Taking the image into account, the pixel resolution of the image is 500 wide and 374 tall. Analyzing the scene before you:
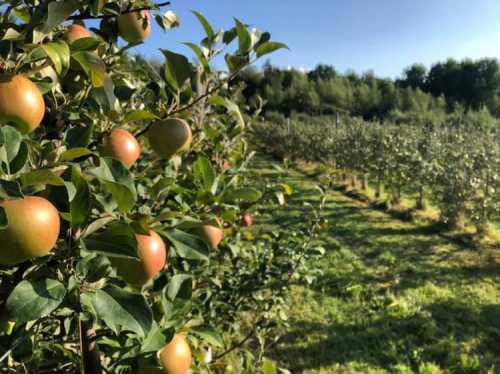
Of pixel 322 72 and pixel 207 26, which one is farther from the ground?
pixel 322 72

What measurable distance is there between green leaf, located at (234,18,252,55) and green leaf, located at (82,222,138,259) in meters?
0.52

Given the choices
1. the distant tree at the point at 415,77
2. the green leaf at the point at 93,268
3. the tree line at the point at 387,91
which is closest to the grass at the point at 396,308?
the green leaf at the point at 93,268

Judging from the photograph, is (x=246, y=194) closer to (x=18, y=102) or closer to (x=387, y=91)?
(x=18, y=102)

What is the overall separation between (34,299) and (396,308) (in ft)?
13.3

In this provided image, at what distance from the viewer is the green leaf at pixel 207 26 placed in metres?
1.03

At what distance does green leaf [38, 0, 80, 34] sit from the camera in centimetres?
72

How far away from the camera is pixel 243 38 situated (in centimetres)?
→ 97

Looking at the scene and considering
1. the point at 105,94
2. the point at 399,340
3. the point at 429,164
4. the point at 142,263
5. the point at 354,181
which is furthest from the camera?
the point at 354,181

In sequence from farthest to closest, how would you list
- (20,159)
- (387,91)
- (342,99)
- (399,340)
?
(387,91)
(342,99)
(399,340)
(20,159)

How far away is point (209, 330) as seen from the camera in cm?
109

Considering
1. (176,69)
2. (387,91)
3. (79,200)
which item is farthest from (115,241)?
(387,91)

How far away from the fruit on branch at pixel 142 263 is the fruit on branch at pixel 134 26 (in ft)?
1.68

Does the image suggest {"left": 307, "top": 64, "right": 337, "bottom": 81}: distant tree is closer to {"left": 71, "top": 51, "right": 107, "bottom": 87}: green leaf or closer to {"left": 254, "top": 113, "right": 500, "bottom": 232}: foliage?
{"left": 254, "top": 113, "right": 500, "bottom": 232}: foliage

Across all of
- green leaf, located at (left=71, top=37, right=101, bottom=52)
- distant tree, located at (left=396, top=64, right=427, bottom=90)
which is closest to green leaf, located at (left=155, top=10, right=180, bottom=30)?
green leaf, located at (left=71, top=37, right=101, bottom=52)
